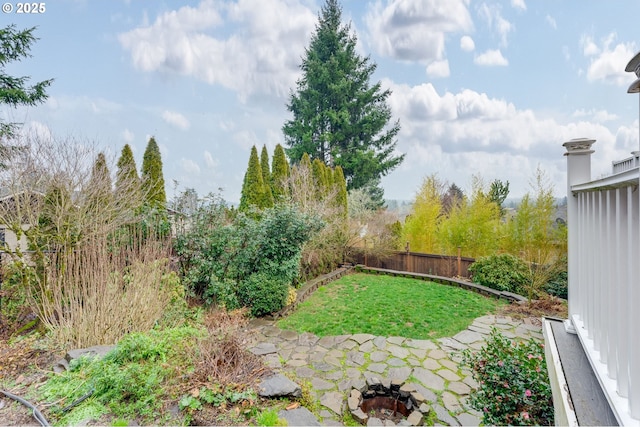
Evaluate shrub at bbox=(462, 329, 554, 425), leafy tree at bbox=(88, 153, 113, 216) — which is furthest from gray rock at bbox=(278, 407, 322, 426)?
leafy tree at bbox=(88, 153, 113, 216)

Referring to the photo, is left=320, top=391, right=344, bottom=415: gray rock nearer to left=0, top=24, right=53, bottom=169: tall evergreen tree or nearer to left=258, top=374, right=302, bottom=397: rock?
left=258, top=374, right=302, bottom=397: rock

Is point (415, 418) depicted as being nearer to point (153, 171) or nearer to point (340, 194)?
point (153, 171)

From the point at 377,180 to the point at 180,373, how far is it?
16.4m

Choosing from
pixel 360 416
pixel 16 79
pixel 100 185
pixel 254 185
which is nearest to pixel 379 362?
pixel 360 416

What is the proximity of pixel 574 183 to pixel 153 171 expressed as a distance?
8.21 meters

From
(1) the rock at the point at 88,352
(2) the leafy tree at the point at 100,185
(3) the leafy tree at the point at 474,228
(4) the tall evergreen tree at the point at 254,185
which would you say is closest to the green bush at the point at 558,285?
(3) the leafy tree at the point at 474,228

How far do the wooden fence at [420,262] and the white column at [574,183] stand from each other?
6998mm

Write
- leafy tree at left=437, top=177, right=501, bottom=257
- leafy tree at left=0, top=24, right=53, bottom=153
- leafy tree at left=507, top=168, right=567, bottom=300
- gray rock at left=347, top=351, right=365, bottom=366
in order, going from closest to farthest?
gray rock at left=347, top=351, right=365, bottom=366 → leafy tree at left=507, top=168, right=567, bottom=300 → leafy tree at left=0, top=24, right=53, bottom=153 → leafy tree at left=437, top=177, right=501, bottom=257

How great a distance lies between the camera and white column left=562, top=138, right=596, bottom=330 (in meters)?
2.21

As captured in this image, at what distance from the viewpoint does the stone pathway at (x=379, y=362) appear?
3.20 m

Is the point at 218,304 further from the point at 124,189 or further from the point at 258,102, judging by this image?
the point at 258,102

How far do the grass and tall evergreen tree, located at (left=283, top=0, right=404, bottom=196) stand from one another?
10131 millimetres

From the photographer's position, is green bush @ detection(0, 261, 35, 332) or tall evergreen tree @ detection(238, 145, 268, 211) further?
tall evergreen tree @ detection(238, 145, 268, 211)

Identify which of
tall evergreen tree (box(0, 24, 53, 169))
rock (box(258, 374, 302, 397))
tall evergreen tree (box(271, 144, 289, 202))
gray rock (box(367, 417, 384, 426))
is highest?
tall evergreen tree (box(0, 24, 53, 169))
